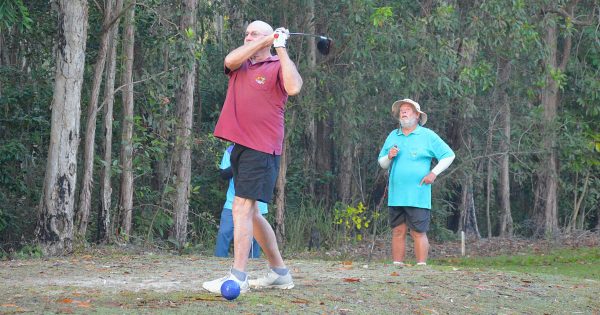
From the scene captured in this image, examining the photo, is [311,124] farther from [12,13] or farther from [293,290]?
[293,290]

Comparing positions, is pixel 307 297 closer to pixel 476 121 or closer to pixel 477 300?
pixel 477 300

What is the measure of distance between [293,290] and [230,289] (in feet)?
3.54

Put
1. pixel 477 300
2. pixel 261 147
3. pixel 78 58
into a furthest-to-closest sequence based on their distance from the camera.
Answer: pixel 78 58 < pixel 477 300 < pixel 261 147

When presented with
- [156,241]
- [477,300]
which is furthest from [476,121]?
[477,300]

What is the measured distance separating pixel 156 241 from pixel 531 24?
8.27m

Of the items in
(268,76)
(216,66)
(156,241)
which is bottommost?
(156,241)

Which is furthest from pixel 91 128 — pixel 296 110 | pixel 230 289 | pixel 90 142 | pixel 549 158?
pixel 549 158

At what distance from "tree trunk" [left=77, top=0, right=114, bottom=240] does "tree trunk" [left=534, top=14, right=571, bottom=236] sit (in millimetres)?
9449

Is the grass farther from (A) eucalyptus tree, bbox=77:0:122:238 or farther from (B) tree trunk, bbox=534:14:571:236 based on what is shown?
(A) eucalyptus tree, bbox=77:0:122:238

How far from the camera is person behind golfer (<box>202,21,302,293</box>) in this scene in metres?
7.73

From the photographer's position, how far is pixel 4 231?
56.7ft

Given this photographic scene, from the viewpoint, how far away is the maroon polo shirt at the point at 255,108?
7.79 m

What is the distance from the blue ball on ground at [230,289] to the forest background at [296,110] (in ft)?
22.9

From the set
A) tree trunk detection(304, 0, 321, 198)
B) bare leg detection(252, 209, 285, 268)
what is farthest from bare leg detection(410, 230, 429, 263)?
tree trunk detection(304, 0, 321, 198)
